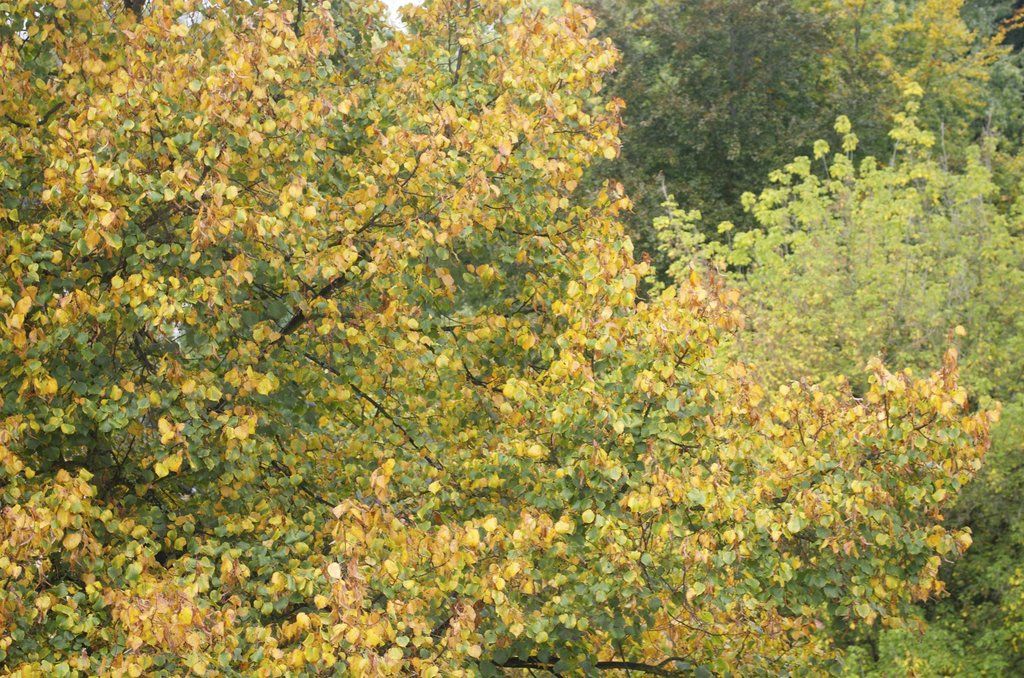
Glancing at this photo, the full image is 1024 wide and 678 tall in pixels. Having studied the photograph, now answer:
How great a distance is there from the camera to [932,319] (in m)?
21.2

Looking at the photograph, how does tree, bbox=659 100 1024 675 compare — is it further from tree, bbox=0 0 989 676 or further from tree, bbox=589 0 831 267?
tree, bbox=0 0 989 676

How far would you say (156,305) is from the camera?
328 inches

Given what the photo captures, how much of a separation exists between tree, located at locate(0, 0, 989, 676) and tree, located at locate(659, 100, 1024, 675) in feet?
32.3

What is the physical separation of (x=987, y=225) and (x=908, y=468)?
16787 mm

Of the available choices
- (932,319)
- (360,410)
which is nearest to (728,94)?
(932,319)

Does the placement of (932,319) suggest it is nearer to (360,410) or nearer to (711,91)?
(360,410)

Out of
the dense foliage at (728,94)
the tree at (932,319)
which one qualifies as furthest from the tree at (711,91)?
the tree at (932,319)

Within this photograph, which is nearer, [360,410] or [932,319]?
[360,410]

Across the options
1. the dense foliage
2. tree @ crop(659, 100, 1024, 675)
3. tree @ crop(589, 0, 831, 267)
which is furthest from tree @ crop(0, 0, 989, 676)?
tree @ crop(589, 0, 831, 267)

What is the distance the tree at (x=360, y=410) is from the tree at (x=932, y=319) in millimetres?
9834

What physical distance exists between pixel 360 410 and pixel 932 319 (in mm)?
13543

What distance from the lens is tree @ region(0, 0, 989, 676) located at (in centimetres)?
806

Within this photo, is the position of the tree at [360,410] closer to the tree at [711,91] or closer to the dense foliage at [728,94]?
the dense foliage at [728,94]

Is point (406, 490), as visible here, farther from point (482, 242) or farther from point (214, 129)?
point (214, 129)
